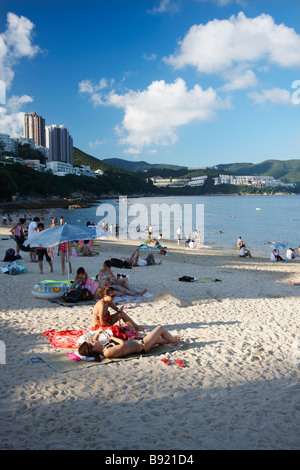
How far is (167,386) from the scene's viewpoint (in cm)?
442

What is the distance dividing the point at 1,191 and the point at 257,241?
2128 inches

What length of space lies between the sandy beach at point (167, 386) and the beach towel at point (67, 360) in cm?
9

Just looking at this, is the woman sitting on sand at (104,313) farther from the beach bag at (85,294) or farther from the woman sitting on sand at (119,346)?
the beach bag at (85,294)

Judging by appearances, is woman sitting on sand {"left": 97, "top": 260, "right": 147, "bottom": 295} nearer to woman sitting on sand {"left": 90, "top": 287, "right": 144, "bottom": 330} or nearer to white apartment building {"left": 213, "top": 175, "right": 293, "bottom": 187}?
woman sitting on sand {"left": 90, "top": 287, "right": 144, "bottom": 330}

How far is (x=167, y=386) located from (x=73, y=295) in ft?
13.6

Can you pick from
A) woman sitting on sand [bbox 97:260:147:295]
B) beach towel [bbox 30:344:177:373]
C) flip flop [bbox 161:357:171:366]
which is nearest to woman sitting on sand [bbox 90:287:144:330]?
beach towel [bbox 30:344:177:373]

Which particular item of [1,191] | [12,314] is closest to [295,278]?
[12,314]

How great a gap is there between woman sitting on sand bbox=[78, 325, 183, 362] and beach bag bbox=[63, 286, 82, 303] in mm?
2876

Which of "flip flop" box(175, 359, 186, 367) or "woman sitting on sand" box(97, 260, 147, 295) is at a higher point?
"woman sitting on sand" box(97, 260, 147, 295)

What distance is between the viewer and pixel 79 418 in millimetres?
3680

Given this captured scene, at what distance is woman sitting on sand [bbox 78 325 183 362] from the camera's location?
508 cm

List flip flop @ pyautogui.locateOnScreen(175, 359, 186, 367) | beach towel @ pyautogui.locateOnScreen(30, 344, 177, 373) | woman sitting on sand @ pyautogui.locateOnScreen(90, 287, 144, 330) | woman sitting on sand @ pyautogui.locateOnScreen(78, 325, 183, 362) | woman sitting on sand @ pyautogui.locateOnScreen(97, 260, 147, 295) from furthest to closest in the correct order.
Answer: woman sitting on sand @ pyautogui.locateOnScreen(97, 260, 147, 295) → woman sitting on sand @ pyautogui.locateOnScreen(90, 287, 144, 330) → woman sitting on sand @ pyautogui.locateOnScreen(78, 325, 183, 362) → flip flop @ pyautogui.locateOnScreen(175, 359, 186, 367) → beach towel @ pyautogui.locateOnScreen(30, 344, 177, 373)
